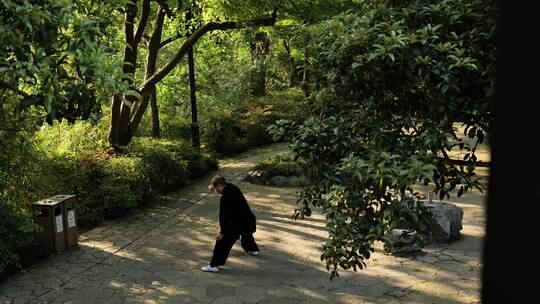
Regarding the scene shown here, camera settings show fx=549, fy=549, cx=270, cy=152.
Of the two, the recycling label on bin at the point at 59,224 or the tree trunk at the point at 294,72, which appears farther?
the recycling label on bin at the point at 59,224

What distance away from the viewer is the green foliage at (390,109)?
468cm

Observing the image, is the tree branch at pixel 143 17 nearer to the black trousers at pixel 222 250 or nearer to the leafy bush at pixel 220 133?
the leafy bush at pixel 220 133

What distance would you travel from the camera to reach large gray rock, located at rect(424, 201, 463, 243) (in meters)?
10.2

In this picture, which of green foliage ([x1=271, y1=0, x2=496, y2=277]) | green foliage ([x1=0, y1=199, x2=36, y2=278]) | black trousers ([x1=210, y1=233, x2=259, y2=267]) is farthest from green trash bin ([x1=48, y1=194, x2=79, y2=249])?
green foliage ([x1=271, y1=0, x2=496, y2=277])

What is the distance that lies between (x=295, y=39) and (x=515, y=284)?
5.68 m

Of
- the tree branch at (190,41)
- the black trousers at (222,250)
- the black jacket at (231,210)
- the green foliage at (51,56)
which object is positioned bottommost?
the black trousers at (222,250)

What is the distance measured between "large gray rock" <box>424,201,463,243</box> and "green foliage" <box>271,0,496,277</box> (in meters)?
5.06

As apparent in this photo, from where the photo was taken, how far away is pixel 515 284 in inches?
39.7

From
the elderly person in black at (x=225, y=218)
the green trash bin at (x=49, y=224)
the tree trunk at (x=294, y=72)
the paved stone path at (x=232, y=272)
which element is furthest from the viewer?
the green trash bin at (x=49, y=224)

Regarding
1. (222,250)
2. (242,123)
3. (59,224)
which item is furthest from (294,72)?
(242,123)

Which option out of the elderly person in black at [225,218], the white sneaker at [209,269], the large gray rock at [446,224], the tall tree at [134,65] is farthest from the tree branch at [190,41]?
the large gray rock at [446,224]

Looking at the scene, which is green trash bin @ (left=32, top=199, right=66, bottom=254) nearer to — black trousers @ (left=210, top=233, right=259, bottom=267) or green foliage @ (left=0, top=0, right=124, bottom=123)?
black trousers @ (left=210, top=233, right=259, bottom=267)

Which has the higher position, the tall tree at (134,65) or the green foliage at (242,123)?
the tall tree at (134,65)

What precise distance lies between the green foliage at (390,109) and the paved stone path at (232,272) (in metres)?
3.04
